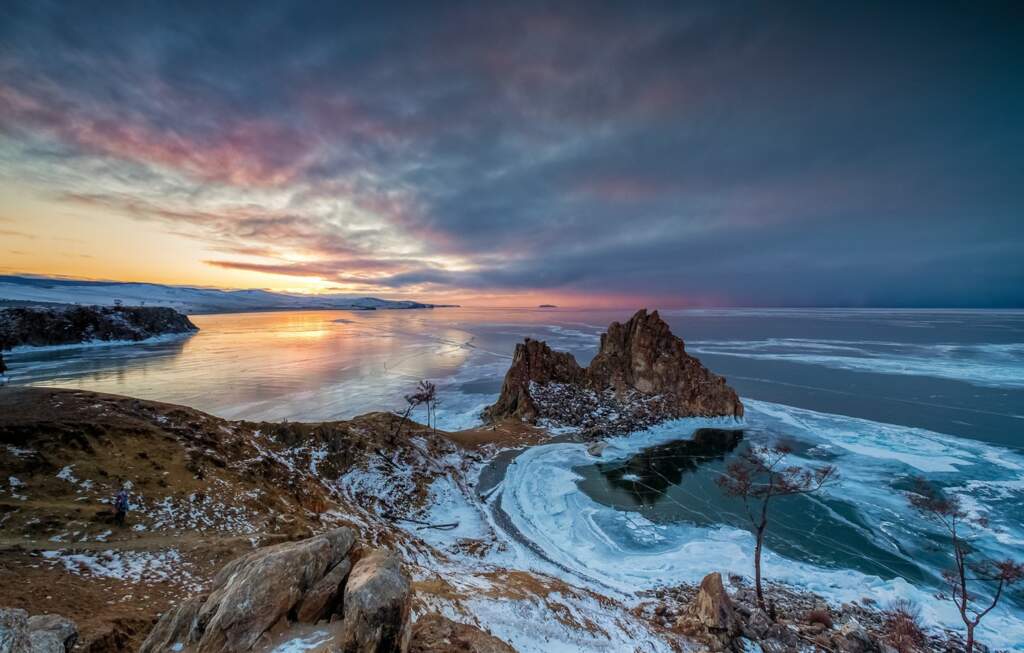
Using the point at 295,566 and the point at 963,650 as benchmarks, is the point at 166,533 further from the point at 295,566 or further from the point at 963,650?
the point at 963,650

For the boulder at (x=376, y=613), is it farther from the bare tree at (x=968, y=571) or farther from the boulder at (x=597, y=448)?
the boulder at (x=597, y=448)

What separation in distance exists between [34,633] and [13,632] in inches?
23.5

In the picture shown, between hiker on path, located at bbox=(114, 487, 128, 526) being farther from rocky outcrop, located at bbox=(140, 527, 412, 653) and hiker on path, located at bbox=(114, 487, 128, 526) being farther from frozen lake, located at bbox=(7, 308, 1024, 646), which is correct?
frozen lake, located at bbox=(7, 308, 1024, 646)

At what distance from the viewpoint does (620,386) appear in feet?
206

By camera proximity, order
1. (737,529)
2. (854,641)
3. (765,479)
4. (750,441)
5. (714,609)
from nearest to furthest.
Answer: (854,641) < (714,609) < (737,529) < (765,479) < (750,441)

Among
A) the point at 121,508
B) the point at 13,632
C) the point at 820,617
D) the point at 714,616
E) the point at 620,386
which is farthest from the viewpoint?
the point at 620,386

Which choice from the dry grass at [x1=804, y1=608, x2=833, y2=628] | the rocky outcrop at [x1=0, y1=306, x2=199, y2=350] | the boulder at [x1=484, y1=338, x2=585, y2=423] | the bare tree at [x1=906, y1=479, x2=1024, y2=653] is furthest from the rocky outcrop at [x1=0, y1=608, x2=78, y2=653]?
the rocky outcrop at [x1=0, y1=306, x2=199, y2=350]

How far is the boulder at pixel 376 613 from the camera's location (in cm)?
882

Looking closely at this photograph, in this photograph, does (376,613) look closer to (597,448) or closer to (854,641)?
(854,641)

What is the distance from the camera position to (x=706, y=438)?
1976 inches

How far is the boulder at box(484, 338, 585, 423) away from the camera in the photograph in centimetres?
5588

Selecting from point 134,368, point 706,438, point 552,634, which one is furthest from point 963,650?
point 134,368

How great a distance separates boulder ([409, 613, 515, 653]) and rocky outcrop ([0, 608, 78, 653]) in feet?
24.8

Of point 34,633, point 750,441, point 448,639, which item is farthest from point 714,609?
point 750,441
